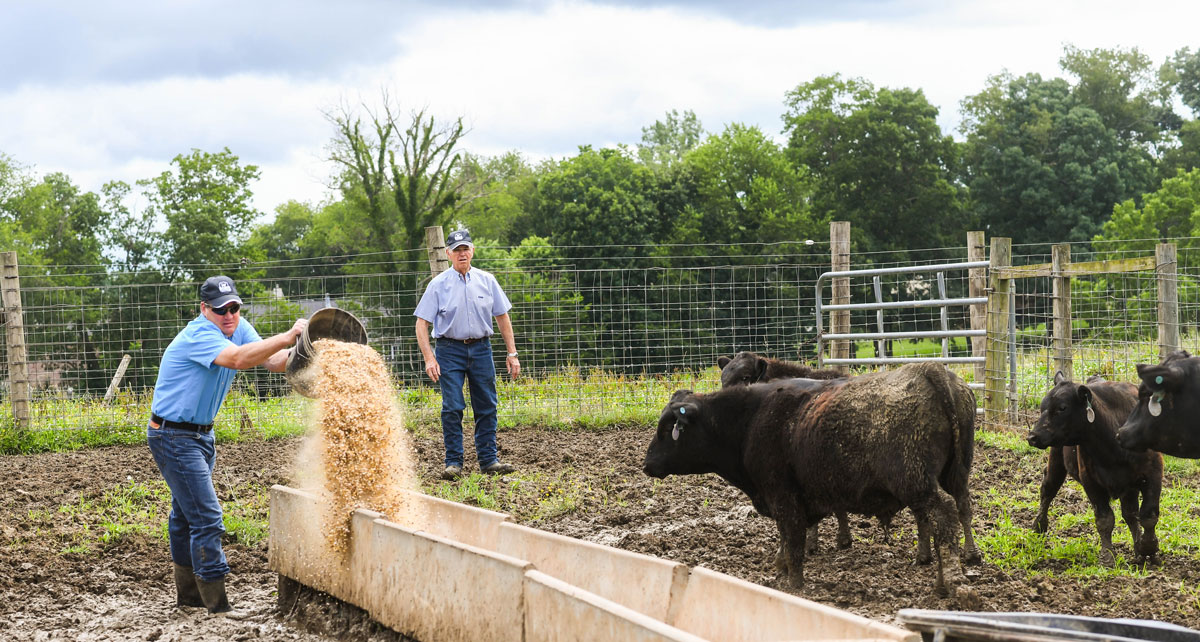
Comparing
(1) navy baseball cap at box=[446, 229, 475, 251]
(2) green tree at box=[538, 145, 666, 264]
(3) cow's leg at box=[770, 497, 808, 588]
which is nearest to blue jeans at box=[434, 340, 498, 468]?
(1) navy baseball cap at box=[446, 229, 475, 251]

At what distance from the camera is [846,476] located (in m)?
5.31

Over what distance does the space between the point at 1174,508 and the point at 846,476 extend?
308cm

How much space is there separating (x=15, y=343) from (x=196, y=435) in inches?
291

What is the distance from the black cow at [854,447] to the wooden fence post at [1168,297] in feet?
14.3

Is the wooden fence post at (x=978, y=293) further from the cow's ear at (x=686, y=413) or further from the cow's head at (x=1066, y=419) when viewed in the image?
the cow's ear at (x=686, y=413)

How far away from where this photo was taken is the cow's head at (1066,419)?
234 inches

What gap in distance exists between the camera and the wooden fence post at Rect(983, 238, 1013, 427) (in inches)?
423

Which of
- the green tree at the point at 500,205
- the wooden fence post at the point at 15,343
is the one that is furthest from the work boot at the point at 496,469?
the green tree at the point at 500,205

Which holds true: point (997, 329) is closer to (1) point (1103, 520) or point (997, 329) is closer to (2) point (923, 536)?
(1) point (1103, 520)

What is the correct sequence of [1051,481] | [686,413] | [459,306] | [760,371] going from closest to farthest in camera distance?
[686,413]
[1051,481]
[760,371]
[459,306]

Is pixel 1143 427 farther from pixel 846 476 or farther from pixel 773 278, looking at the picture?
pixel 773 278

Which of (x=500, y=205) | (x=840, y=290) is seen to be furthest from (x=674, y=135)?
(x=840, y=290)

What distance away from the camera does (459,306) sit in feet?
29.0

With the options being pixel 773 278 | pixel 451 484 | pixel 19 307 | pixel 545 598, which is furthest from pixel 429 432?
pixel 773 278
